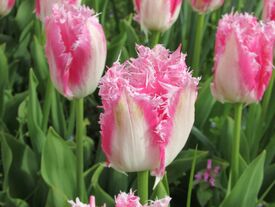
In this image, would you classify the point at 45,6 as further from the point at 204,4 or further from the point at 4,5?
the point at 204,4

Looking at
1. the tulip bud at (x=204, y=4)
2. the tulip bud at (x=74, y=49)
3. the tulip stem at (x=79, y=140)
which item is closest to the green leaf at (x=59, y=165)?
the tulip stem at (x=79, y=140)

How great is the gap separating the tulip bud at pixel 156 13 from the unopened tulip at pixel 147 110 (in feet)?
1.85

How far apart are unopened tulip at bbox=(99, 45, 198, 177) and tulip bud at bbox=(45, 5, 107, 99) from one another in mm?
235

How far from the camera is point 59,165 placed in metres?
1.44

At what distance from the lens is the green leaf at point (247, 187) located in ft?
Answer: 4.12

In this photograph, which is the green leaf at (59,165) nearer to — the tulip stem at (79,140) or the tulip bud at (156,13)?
the tulip stem at (79,140)

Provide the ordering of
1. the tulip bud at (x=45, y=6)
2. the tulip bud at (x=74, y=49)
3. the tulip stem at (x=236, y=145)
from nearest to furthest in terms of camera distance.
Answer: the tulip bud at (x=74, y=49), the tulip stem at (x=236, y=145), the tulip bud at (x=45, y=6)

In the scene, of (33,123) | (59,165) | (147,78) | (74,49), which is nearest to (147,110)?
(147,78)

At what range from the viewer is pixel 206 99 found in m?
1.76

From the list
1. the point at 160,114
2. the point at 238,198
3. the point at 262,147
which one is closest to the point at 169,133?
the point at 160,114

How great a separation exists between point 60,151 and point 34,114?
0.79ft

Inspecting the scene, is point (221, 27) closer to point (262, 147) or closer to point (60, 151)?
point (60, 151)

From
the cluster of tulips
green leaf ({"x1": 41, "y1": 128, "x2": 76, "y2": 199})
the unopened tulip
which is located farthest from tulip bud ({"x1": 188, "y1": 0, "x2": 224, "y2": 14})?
the unopened tulip

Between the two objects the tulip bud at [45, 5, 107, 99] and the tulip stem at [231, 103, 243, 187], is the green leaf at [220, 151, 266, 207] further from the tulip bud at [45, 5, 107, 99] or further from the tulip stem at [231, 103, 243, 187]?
the tulip bud at [45, 5, 107, 99]
